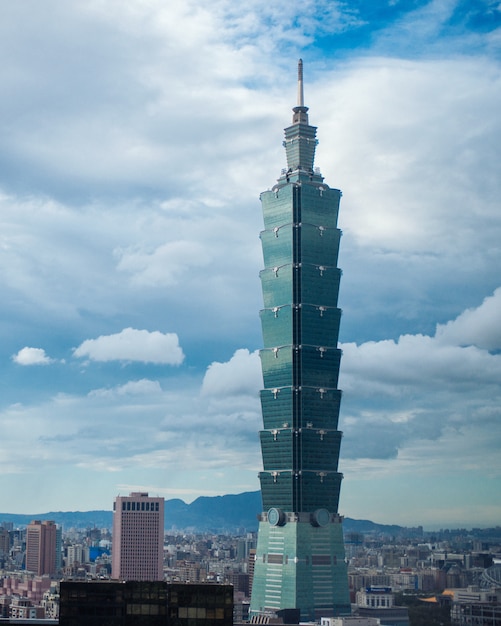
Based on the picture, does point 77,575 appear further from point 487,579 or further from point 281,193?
point 487,579

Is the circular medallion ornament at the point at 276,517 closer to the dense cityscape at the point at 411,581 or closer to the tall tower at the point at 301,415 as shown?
the tall tower at the point at 301,415

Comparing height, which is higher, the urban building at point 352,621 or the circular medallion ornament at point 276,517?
the circular medallion ornament at point 276,517

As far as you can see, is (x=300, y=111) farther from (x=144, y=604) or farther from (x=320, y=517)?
(x=144, y=604)

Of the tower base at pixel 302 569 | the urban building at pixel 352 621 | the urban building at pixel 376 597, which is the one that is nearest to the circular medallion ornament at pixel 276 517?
the tower base at pixel 302 569

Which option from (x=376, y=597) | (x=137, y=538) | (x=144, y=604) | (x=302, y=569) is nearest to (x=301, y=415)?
(x=302, y=569)

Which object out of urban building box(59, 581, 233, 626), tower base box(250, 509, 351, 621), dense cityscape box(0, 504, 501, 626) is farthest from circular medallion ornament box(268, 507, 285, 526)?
urban building box(59, 581, 233, 626)

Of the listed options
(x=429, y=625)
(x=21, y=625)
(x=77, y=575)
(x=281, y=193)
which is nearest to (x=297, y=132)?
(x=281, y=193)

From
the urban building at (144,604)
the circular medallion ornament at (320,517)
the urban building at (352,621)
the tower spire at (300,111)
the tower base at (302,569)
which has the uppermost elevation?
the tower spire at (300,111)
